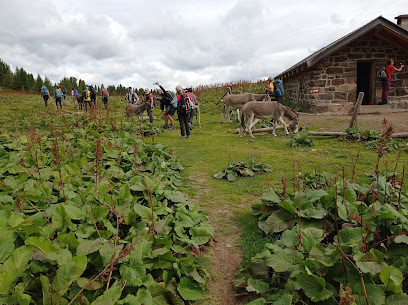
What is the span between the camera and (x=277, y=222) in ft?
13.0

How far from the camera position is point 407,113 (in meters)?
16.1

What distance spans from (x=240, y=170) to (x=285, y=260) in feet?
13.6

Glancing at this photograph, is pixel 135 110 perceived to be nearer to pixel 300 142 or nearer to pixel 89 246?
pixel 300 142

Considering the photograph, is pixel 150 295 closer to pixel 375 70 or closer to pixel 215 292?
pixel 215 292

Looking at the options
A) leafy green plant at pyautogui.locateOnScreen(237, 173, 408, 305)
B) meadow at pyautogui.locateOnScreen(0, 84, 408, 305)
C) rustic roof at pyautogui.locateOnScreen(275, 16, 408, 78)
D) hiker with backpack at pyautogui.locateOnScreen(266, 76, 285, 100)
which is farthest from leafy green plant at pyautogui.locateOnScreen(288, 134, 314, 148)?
leafy green plant at pyautogui.locateOnScreen(237, 173, 408, 305)

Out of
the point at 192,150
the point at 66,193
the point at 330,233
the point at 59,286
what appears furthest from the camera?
the point at 192,150

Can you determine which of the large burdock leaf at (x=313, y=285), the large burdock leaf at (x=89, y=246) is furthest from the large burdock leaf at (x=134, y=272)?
the large burdock leaf at (x=313, y=285)

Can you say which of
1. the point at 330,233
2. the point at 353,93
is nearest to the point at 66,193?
the point at 330,233

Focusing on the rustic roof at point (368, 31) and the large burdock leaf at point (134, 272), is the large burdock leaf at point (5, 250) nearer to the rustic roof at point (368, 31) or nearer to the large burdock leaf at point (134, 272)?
the large burdock leaf at point (134, 272)

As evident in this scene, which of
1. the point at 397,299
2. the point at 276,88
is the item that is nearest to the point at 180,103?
the point at 276,88

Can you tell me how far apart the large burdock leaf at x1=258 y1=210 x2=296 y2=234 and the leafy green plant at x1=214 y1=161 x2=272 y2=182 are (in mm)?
2654

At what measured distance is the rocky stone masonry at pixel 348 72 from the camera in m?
16.5

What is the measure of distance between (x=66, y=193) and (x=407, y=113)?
17.9 metres

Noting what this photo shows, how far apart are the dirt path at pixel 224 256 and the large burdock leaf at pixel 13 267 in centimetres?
176
